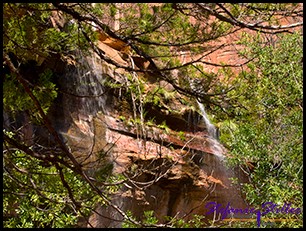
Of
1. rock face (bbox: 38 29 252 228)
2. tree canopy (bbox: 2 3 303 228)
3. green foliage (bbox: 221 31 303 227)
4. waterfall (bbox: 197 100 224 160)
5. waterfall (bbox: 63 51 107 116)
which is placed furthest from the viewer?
waterfall (bbox: 197 100 224 160)

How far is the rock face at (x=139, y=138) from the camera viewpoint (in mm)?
5618

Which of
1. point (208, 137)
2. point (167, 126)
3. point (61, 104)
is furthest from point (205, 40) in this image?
point (208, 137)

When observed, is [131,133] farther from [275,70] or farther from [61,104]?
[275,70]

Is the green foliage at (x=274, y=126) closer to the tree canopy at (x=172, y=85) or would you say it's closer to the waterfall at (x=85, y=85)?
the tree canopy at (x=172, y=85)

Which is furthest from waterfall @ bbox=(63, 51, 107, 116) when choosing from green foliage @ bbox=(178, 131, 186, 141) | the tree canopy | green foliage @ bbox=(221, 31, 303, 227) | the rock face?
green foliage @ bbox=(221, 31, 303, 227)

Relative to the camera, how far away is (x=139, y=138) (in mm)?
5938

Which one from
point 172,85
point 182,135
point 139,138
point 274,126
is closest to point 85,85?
point 139,138

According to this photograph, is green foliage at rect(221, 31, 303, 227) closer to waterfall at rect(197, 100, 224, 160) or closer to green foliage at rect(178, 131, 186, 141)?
green foliage at rect(178, 131, 186, 141)

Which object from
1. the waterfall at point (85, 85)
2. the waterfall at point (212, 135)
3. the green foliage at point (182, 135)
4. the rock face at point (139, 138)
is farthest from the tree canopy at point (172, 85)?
the waterfall at point (212, 135)

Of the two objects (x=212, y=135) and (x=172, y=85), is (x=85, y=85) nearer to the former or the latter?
(x=212, y=135)

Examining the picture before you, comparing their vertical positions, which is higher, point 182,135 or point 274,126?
point 274,126

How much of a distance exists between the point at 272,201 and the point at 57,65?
380cm

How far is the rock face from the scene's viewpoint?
562 centimetres

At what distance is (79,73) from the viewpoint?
19.8 feet
